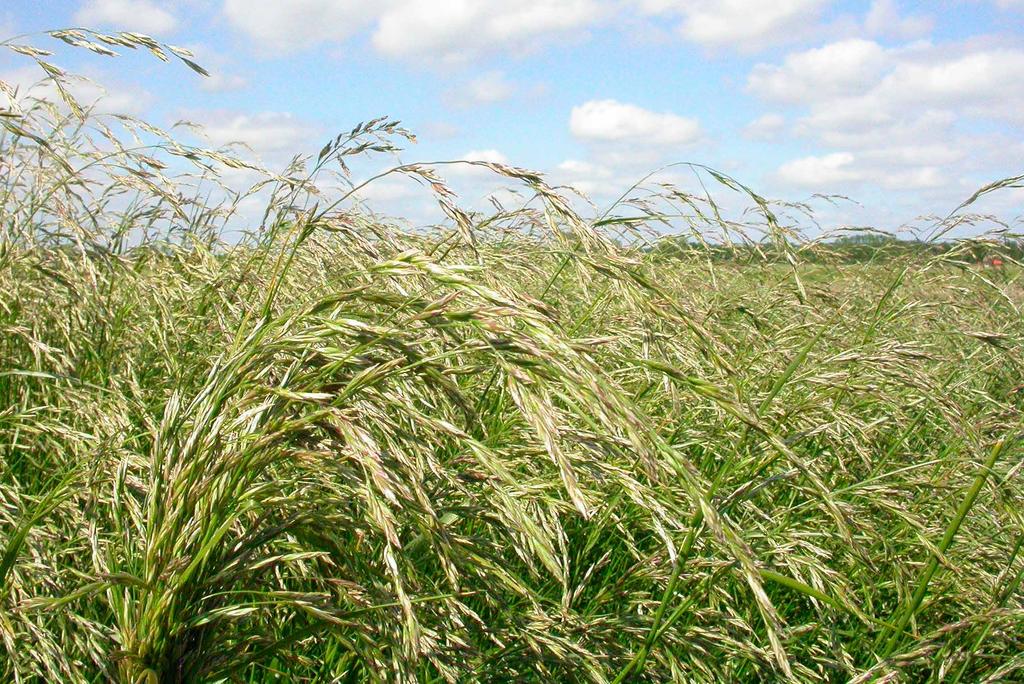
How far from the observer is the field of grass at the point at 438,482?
1.30m

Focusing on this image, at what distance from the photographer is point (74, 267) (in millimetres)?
2400

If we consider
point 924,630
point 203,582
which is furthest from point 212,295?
point 924,630

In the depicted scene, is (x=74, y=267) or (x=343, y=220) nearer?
(x=343, y=220)

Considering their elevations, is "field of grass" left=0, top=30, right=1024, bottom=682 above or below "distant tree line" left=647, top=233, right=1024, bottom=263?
→ below

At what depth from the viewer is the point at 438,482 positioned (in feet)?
5.79

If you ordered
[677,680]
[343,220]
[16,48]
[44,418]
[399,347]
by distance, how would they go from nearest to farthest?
[399,347], [677,680], [343,220], [44,418], [16,48]

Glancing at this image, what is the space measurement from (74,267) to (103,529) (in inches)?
36.3

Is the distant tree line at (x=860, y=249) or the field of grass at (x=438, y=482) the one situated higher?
the distant tree line at (x=860, y=249)

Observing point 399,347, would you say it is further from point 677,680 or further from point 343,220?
point 677,680

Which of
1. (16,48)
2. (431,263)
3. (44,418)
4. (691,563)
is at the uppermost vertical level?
(16,48)

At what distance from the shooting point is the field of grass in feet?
4.25

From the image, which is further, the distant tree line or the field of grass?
the distant tree line

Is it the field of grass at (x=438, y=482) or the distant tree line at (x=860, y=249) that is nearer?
the field of grass at (x=438, y=482)

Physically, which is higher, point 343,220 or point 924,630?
point 343,220
